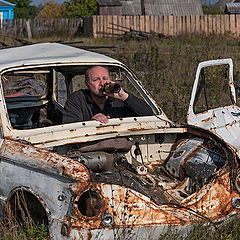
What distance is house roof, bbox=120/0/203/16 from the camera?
32000 mm

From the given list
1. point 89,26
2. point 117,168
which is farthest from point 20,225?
point 89,26

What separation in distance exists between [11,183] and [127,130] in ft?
4.08

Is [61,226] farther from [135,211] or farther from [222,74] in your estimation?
[222,74]

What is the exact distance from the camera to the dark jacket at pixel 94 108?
4602 millimetres

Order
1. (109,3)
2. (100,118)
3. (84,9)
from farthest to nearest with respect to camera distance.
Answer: (84,9) < (109,3) < (100,118)

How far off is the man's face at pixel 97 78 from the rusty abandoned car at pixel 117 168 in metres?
0.08

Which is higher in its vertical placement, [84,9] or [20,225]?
[84,9]

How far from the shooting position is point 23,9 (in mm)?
51312

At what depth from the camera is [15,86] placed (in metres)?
9.38

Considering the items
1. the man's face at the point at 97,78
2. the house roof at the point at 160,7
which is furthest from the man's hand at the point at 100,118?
the house roof at the point at 160,7

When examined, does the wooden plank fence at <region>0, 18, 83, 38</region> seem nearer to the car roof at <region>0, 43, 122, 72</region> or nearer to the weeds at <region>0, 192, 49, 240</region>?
the car roof at <region>0, 43, 122, 72</region>

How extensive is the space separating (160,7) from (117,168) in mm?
29290

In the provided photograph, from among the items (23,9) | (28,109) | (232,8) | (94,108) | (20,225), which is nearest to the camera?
(20,225)

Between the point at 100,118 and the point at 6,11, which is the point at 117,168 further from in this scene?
the point at 6,11
